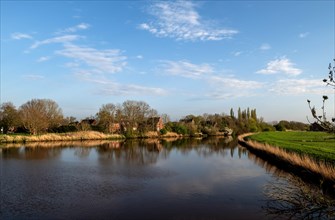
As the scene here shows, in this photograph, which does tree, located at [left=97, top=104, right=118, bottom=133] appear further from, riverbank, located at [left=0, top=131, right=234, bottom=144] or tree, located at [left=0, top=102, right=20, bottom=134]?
tree, located at [left=0, top=102, right=20, bottom=134]

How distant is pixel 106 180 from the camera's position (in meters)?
15.5

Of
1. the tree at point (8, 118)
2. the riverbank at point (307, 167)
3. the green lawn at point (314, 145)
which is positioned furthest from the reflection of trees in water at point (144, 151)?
the tree at point (8, 118)

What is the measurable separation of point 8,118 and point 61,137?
13420 mm

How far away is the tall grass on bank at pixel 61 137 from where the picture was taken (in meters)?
41.1

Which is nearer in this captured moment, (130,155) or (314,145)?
(130,155)

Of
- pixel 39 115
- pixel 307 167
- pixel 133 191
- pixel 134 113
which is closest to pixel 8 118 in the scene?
pixel 39 115

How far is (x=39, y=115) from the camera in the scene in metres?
46.6

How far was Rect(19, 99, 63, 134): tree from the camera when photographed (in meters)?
46.0

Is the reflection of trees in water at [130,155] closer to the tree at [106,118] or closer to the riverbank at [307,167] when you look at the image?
the riverbank at [307,167]

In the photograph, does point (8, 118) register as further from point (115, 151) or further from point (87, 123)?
point (115, 151)

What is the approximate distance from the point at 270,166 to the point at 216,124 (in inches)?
2148

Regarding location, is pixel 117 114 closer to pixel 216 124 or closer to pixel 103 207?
pixel 216 124

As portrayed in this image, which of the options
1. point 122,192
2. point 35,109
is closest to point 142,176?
point 122,192

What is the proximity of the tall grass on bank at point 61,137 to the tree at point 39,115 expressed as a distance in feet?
12.1
